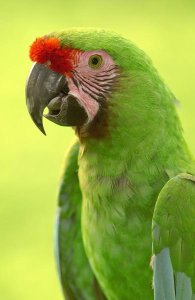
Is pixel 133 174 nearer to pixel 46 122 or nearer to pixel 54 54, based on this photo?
pixel 54 54

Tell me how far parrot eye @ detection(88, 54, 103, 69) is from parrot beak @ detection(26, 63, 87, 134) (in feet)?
0.18

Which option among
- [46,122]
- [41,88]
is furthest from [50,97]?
[46,122]

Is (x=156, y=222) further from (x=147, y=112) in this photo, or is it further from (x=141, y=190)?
(x=147, y=112)

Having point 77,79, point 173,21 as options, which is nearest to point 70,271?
point 77,79

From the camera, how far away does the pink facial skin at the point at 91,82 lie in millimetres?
1594

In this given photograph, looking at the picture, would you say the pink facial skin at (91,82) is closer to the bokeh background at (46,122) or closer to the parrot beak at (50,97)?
the parrot beak at (50,97)

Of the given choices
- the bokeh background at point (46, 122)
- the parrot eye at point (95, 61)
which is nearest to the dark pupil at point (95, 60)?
the parrot eye at point (95, 61)

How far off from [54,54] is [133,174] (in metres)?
0.26

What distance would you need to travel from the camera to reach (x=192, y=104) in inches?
147

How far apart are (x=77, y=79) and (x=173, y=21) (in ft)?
Result: 9.54

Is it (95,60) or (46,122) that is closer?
(95,60)

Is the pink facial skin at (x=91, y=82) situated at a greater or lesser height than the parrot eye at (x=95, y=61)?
lesser

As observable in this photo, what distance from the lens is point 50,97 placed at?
1581mm

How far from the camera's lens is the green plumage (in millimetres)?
1548
